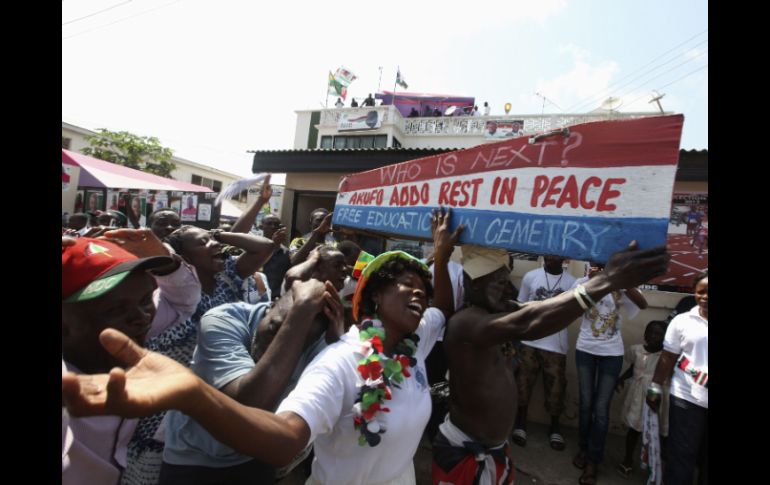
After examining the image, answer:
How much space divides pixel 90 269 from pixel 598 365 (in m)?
4.16

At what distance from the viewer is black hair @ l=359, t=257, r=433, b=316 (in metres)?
1.86

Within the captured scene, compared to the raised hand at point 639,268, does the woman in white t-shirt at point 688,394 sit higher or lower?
lower

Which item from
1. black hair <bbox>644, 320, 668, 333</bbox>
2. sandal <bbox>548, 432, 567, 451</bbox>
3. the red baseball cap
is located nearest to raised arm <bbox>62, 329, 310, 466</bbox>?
the red baseball cap

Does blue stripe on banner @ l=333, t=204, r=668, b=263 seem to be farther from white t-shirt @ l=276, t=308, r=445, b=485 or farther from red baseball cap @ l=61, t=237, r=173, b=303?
red baseball cap @ l=61, t=237, r=173, b=303

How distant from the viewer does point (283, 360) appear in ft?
4.45

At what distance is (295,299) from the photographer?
151 centimetres

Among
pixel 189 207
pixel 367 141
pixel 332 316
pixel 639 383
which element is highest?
pixel 367 141

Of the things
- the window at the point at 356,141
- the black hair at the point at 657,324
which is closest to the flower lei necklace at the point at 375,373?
the black hair at the point at 657,324

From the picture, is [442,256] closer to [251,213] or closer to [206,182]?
[251,213]

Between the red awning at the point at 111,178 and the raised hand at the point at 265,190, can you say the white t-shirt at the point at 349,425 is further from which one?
the red awning at the point at 111,178

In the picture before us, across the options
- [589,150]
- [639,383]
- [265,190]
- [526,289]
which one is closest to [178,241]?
[265,190]

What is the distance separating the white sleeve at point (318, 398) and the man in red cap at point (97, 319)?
517mm

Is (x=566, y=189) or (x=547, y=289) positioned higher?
(x=566, y=189)

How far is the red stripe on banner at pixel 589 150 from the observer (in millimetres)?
1446
